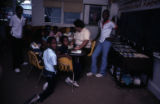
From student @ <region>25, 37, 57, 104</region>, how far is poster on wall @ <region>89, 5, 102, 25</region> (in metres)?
5.78

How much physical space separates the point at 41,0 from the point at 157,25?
6379 mm

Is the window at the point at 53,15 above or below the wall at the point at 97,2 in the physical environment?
below

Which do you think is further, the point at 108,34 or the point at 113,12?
the point at 113,12

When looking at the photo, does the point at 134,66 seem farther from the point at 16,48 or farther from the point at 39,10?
the point at 39,10

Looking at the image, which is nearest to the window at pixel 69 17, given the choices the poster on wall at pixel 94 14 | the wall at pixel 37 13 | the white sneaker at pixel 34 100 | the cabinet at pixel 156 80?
the poster on wall at pixel 94 14

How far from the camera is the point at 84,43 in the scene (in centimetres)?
366

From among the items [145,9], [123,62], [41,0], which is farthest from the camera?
[41,0]

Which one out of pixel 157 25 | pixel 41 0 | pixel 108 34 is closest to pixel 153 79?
pixel 157 25

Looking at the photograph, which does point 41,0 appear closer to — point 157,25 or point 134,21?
point 134,21

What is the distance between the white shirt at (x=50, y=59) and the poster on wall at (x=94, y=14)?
5.92m

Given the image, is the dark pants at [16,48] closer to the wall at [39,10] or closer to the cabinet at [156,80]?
the cabinet at [156,80]

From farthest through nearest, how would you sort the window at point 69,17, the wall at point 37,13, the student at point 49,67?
the window at point 69,17 < the wall at point 37,13 < the student at point 49,67

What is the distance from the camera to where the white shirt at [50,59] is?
276 cm

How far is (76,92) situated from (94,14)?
5975 mm
